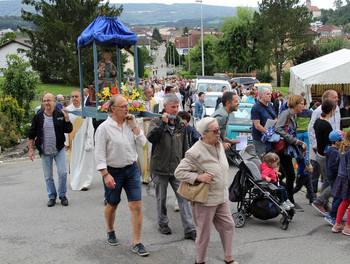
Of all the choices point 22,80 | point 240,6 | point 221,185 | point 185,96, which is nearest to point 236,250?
point 221,185

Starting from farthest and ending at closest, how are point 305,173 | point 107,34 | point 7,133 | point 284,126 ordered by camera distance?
1. point 7,133
2. point 107,34
3. point 305,173
4. point 284,126

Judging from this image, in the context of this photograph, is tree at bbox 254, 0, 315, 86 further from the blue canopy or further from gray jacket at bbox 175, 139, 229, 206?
gray jacket at bbox 175, 139, 229, 206

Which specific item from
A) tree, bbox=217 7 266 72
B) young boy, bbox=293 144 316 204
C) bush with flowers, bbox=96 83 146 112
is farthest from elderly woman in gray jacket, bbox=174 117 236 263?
tree, bbox=217 7 266 72

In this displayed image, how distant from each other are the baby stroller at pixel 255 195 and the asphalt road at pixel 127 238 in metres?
0.19

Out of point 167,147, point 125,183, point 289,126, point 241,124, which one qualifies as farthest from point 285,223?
point 241,124

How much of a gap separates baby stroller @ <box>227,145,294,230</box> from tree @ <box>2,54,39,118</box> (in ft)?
39.7

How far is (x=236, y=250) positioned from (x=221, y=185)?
4.33ft

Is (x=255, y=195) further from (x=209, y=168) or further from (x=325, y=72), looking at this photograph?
(x=325, y=72)

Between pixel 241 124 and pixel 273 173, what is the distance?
5424 millimetres

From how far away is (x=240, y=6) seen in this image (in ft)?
193

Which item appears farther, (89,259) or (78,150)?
(78,150)

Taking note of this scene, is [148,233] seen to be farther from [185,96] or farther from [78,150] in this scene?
[185,96]

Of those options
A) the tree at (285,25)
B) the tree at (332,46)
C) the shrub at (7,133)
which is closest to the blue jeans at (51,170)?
the shrub at (7,133)

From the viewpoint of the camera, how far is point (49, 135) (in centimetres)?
738
